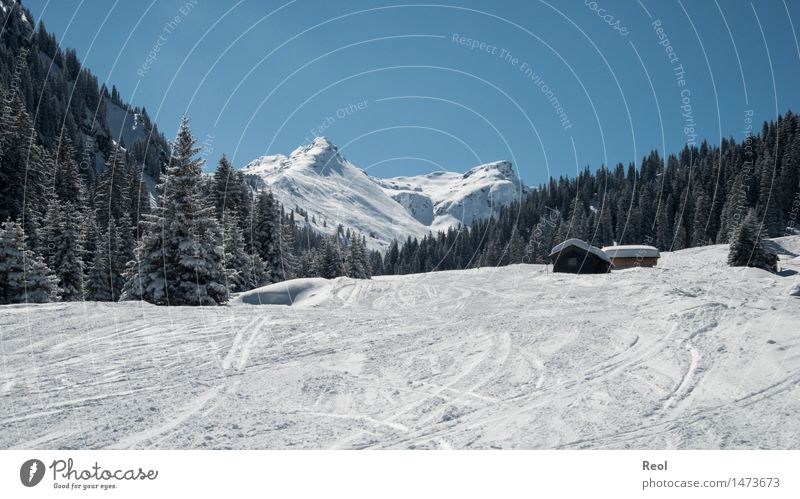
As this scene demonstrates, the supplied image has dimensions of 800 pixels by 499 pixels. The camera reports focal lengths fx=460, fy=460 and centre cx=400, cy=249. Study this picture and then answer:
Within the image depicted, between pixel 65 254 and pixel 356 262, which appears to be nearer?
pixel 65 254

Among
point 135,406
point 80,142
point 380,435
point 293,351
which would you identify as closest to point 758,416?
point 380,435

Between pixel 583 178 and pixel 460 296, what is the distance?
141876mm

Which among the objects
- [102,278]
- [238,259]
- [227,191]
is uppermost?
[227,191]

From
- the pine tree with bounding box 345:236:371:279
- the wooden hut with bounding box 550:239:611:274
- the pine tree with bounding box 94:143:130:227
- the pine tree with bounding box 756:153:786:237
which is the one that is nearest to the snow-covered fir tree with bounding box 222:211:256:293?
the pine tree with bounding box 345:236:371:279

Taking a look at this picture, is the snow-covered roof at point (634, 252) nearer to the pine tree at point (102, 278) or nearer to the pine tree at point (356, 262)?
the pine tree at point (356, 262)

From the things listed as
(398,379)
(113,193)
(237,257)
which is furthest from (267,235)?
(398,379)

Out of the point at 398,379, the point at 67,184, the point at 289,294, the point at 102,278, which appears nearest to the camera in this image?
the point at 398,379

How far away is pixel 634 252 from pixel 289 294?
47118mm

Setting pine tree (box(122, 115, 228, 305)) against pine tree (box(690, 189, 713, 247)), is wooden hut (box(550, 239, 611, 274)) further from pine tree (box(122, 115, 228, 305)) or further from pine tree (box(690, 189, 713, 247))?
pine tree (box(690, 189, 713, 247))

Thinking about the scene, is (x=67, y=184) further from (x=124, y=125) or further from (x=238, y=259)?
(x=124, y=125)

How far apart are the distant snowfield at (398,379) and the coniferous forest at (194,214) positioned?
922cm

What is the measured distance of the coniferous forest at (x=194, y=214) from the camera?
23.5 meters

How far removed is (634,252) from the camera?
194 feet

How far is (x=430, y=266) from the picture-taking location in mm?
122688
